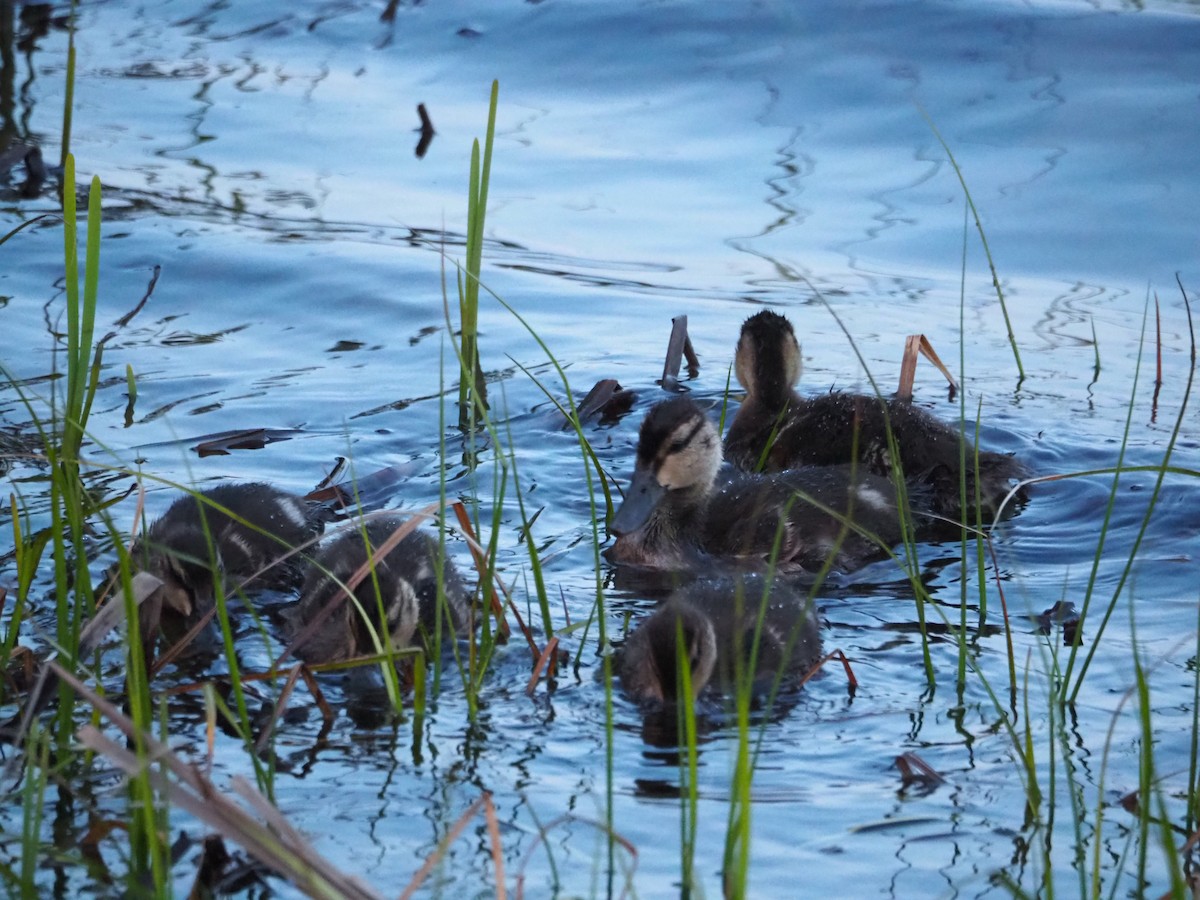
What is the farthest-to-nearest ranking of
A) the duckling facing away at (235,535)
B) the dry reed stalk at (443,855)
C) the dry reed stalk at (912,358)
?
the dry reed stalk at (912,358) → the duckling facing away at (235,535) → the dry reed stalk at (443,855)

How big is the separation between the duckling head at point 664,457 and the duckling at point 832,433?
7.3 inches

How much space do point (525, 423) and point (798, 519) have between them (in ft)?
4.04

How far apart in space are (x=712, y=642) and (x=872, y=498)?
1240 millimetres

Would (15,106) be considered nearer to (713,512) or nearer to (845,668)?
(713,512)

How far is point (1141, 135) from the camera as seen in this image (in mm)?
7770

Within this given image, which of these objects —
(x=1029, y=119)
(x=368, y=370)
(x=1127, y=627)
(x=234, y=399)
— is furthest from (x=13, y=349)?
(x=1029, y=119)

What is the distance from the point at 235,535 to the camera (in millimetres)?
3949

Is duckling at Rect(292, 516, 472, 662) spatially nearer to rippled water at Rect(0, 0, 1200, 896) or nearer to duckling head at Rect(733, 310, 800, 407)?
rippled water at Rect(0, 0, 1200, 896)

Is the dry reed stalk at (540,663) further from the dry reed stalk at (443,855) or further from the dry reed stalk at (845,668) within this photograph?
the dry reed stalk at (443,855)

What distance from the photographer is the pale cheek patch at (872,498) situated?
14.0ft

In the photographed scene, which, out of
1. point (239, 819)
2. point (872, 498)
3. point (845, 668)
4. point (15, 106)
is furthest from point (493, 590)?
point (15, 106)

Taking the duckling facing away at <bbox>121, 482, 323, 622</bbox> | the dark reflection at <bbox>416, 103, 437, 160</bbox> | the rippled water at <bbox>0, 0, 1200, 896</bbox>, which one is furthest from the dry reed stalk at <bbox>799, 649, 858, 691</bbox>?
Result: the dark reflection at <bbox>416, 103, 437, 160</bbox>

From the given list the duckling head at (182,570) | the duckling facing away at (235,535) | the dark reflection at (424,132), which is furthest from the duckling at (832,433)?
the dark reflection at (424,132)

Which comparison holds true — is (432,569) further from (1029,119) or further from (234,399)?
(1029,119)
